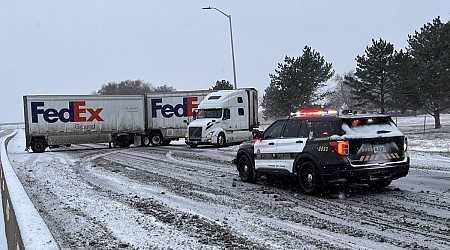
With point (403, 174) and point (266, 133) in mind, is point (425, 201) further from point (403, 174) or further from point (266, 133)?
point (266, 133)

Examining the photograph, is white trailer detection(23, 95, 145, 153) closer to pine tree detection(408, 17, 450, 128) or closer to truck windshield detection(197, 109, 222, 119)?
truck windshield detection(197, 109, 222, 119)

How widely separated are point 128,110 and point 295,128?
20845 mm

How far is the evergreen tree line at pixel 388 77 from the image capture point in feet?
126

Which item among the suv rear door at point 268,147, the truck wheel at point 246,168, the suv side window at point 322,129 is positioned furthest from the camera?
the truck wheel at point 246,168

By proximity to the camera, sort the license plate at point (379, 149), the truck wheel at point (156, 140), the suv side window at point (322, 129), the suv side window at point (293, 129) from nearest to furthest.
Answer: the license plate at point (379, 149), the suv side window at point (322, 129), the suv side window at point (293, 129), the truck wheel at point (156, 140)

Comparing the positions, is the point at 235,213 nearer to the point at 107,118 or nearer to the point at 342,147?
the point at 342,147

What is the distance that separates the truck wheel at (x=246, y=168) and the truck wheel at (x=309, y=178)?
6.47 ft

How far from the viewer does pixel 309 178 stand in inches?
376

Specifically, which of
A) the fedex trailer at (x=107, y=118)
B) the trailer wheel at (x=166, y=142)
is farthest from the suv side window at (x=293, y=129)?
the trailer wheel at (x=166, y=142)

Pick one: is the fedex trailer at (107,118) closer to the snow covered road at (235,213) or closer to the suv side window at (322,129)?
the snow covered road at (235,213)

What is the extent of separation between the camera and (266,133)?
36.4 feet

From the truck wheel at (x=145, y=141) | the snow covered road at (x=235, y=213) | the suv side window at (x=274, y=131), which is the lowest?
the snow covered road at (x=235, y=213)

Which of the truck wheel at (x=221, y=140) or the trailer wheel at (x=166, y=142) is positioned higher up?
the truck wheel at (x=221, y=140)

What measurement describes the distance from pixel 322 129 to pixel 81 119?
21263 millimetres
